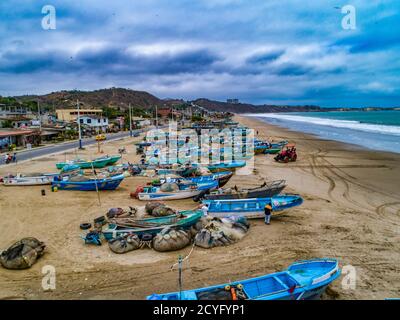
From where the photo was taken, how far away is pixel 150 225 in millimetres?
11445

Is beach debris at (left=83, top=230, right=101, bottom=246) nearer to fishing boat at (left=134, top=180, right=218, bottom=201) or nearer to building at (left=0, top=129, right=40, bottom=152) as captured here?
fishing boat at (left=134, top=180, right=218, bottom=201)

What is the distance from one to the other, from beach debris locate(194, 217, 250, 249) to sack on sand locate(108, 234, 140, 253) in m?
2.26

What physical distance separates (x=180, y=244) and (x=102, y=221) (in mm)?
4228

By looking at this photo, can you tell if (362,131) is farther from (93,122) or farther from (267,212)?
(93,122)

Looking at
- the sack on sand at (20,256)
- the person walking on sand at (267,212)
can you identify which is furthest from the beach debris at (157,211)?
the sack on sand at (20,256)

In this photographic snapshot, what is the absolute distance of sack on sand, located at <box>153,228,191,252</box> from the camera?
10219 millimetres

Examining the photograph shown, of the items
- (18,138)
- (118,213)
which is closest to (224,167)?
(118,213)

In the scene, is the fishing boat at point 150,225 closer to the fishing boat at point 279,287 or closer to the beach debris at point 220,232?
the beach debris at point 220,232

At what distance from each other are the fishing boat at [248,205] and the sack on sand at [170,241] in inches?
110

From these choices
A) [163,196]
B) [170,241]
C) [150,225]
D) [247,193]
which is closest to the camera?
[170,241]

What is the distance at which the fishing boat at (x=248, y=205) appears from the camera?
13.0 metres

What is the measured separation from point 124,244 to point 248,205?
6.34 metres
